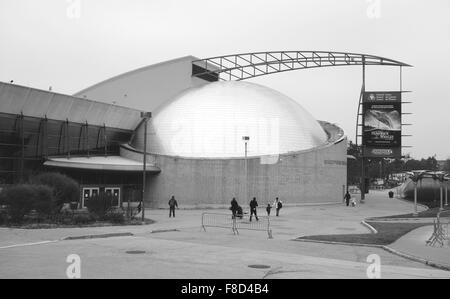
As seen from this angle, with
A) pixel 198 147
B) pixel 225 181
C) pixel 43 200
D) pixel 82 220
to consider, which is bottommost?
pixel 82 220

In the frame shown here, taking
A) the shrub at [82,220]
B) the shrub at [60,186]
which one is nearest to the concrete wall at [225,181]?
the shrub at [60,186]

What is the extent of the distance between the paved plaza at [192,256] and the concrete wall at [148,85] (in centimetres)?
3887

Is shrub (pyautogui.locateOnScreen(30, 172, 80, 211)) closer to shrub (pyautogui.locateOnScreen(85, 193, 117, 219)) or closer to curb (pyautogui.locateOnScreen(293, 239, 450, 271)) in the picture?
shrub (pyautogui.locateOnScreen(85, 193, 117, 219))

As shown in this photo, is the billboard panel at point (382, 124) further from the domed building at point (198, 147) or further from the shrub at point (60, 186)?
the shrub at point (60, 186)

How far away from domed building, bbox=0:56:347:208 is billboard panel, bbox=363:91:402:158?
386 centimetres

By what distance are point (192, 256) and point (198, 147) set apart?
34015 millimetres

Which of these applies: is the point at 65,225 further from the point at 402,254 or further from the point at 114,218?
the point at 402,254

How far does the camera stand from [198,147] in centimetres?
4838

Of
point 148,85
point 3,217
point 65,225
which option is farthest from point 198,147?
point 3,217

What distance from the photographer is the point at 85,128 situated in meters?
50.6

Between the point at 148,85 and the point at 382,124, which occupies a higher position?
the point at 148,85

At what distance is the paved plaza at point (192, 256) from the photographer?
1172cm
